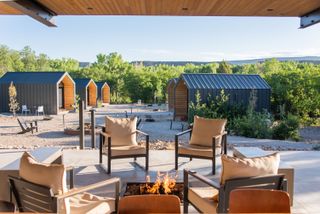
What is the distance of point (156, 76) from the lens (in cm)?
3294

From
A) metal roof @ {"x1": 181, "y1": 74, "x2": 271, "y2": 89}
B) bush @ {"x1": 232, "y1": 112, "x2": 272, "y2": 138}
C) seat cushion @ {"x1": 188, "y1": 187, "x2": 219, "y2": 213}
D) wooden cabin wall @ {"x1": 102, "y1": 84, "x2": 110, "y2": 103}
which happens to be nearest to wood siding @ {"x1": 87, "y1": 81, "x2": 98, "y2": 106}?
wooden cabin wall @ {"x1": 102, "y1": 84, "x2": 110, "y2": 103}

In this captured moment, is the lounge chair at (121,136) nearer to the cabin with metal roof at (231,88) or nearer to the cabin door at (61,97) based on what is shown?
the cabin with metal roof at (231,88)

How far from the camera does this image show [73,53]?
192 ft

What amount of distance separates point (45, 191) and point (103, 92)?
31.3 metres

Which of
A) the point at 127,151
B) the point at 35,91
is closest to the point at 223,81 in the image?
the point at 127,151

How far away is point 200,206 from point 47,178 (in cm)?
134

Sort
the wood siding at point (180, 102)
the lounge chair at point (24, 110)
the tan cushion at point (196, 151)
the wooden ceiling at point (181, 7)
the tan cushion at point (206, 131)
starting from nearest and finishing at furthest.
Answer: the wooden ceiling at point (181, 7) → the tan cushion at point (196, 151) → the tan cushion at point (206, 131) → the wood siding at point (180, 102) → the lounge chair at point (24, 110)

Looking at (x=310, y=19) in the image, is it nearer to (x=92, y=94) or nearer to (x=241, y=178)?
(x=241, y=178)

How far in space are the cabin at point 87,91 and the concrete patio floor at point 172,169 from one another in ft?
71.3

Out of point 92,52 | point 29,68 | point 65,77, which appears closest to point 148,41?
point 92,52

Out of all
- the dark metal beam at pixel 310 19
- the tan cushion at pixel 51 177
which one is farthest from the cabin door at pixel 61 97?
the tan cushion at pixel 51 177

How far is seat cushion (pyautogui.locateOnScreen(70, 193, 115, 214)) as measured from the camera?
2783 mm

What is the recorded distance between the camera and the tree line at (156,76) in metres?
18.2

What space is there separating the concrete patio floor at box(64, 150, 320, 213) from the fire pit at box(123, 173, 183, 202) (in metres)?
0.34
